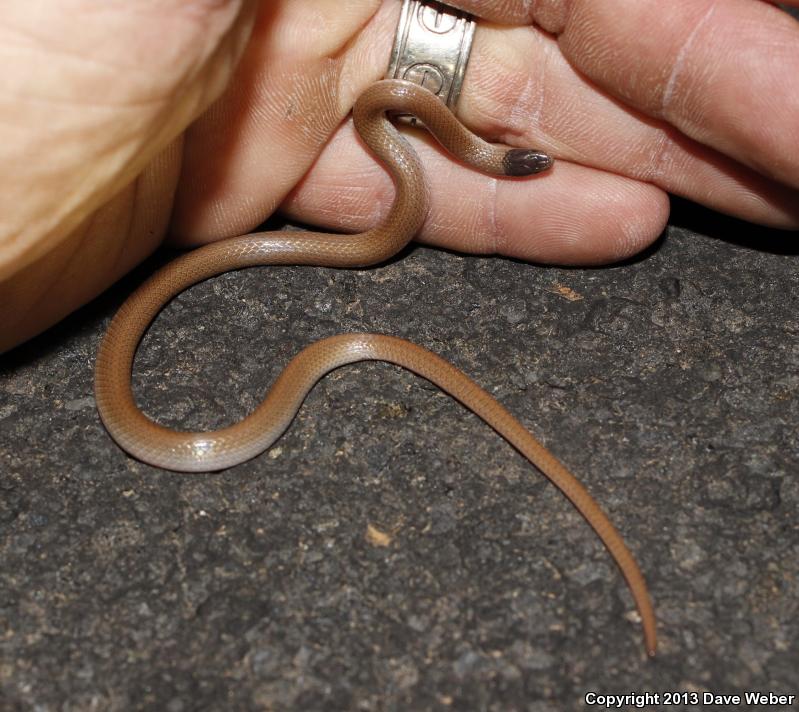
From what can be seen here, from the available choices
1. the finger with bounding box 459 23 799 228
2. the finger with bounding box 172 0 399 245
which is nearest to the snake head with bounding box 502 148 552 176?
the finger with bounding box 459 23 799 228

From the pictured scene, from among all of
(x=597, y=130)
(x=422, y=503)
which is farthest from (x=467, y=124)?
(x=422, y=503)

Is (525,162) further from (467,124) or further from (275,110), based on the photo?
(275,110)

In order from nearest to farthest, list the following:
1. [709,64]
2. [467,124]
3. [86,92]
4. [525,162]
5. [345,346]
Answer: [86,92], [709,64], [345,346], [525,162], [467,124]

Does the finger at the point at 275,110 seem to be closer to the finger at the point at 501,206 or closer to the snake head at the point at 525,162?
the finger at the point at 501,206

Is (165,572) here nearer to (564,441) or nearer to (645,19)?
(564,441)

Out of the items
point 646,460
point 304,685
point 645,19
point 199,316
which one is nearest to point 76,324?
point 199,316

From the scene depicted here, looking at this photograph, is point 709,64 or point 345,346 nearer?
point 709,64

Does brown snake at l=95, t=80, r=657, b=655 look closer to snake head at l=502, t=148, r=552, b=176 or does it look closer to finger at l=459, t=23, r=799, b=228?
snake head at l=502, t=148, r=552, b=176
